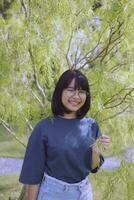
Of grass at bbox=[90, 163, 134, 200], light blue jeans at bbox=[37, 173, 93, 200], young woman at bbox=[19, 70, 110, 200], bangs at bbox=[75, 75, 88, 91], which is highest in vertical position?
bangs at bbox=[75, 75, 88, 91]

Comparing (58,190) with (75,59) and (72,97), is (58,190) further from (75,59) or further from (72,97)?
(75,59)

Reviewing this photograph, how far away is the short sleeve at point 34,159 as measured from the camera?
2219 mm

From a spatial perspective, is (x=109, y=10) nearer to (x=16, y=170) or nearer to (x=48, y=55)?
(x=48, y=55)

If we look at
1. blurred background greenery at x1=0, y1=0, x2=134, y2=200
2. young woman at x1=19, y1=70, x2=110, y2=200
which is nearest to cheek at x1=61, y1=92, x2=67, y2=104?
young woman at x1=19, y1=70, x2=110, y2=200

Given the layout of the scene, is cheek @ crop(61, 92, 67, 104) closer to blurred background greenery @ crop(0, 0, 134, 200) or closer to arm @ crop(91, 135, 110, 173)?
arm @ crop(91, 135, 110, 173)

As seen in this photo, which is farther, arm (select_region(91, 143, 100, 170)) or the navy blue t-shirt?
arm (select_region(91, 143, 100, 170))

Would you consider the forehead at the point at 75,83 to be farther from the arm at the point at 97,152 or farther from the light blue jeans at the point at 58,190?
the light blue jeans at the point at 58,190

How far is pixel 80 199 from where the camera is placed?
2.29 meters

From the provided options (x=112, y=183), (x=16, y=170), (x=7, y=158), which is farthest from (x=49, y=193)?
(x=7, y=158)

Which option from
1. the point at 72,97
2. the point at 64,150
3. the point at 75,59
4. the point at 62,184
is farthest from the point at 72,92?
the point at 75,59

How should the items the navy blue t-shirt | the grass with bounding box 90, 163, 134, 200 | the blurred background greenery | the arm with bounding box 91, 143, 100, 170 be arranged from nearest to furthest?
the navy blue t-shirt
the arm with bounding box 91, 143, 100, 170
the blurred background greenery
the grass with bounding box 90, 163, 134, 200

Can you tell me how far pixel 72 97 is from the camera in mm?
2307

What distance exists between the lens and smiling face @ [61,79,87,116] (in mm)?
2307

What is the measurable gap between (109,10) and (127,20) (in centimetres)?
15
